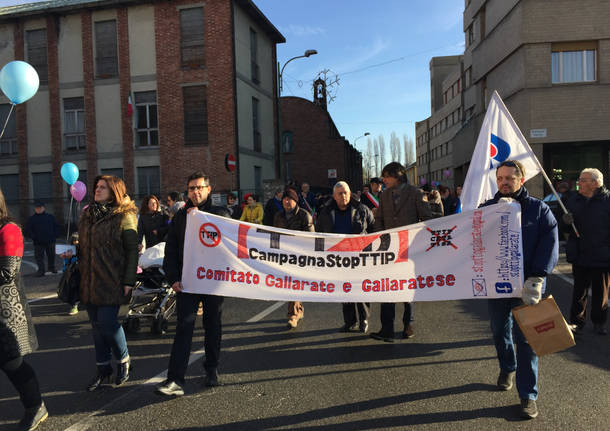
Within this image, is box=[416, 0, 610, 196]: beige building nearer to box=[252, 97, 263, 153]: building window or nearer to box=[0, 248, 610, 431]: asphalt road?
box=[252, 97, 263, 153]: building window

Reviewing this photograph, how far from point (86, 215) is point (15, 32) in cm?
2650

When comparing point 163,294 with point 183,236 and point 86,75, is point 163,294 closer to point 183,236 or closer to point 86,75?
point 183,236

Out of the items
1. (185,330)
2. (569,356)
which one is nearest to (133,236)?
(185,330)

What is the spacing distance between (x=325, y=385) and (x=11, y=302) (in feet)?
8.58

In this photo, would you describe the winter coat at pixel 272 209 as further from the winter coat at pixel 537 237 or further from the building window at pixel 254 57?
the building window at pixel 254 57

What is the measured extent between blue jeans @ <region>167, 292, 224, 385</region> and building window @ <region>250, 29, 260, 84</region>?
23.4 meters

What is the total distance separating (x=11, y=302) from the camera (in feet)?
11.7

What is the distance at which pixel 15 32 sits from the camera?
84.2 ft

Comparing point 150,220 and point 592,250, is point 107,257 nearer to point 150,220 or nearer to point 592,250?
point 150,220

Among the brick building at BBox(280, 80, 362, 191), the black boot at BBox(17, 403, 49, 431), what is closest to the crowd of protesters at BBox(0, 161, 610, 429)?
the black boot at BBox(17, 403, 49, 431)

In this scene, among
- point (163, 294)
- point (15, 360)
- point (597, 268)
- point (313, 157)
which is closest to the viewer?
point (15, 360)

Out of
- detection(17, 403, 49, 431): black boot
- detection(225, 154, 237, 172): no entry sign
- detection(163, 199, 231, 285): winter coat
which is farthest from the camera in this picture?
detection(225, 154, 237, 172): no entry sign

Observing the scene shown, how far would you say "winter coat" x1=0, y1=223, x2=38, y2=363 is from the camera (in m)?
3.51

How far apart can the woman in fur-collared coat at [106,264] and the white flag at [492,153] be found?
3686mm
